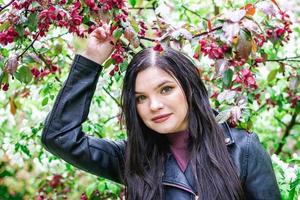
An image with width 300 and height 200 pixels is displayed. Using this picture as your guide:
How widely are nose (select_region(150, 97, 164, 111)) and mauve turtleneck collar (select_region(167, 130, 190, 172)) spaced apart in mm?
217

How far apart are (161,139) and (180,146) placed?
0.08 metres

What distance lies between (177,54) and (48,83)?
751 mm

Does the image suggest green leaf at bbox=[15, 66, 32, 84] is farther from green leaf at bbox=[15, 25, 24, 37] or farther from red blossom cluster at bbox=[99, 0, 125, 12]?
red blossom cluster at bbox=[99, 0, 125, 12]

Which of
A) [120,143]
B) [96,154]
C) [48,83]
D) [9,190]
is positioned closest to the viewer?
[96,154]

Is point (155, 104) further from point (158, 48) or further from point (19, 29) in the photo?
point (19, 29)

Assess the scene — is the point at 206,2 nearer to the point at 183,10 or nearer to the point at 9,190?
the point at 183,10

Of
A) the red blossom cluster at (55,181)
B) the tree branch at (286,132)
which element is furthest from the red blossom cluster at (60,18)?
the tree branch at (286,132)

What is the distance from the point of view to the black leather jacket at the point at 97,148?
1.91 m

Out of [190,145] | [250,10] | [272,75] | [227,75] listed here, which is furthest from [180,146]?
[272,75]

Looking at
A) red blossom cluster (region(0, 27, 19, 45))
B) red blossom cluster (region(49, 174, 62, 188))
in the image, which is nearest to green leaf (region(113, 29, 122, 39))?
red blossom cluster (region(0, 27, 19, 45))

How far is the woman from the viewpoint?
6.23ft

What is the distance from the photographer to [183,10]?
304cm

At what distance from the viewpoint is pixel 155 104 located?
1.84 meters

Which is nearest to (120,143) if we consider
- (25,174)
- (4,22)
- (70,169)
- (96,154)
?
(96,154)
